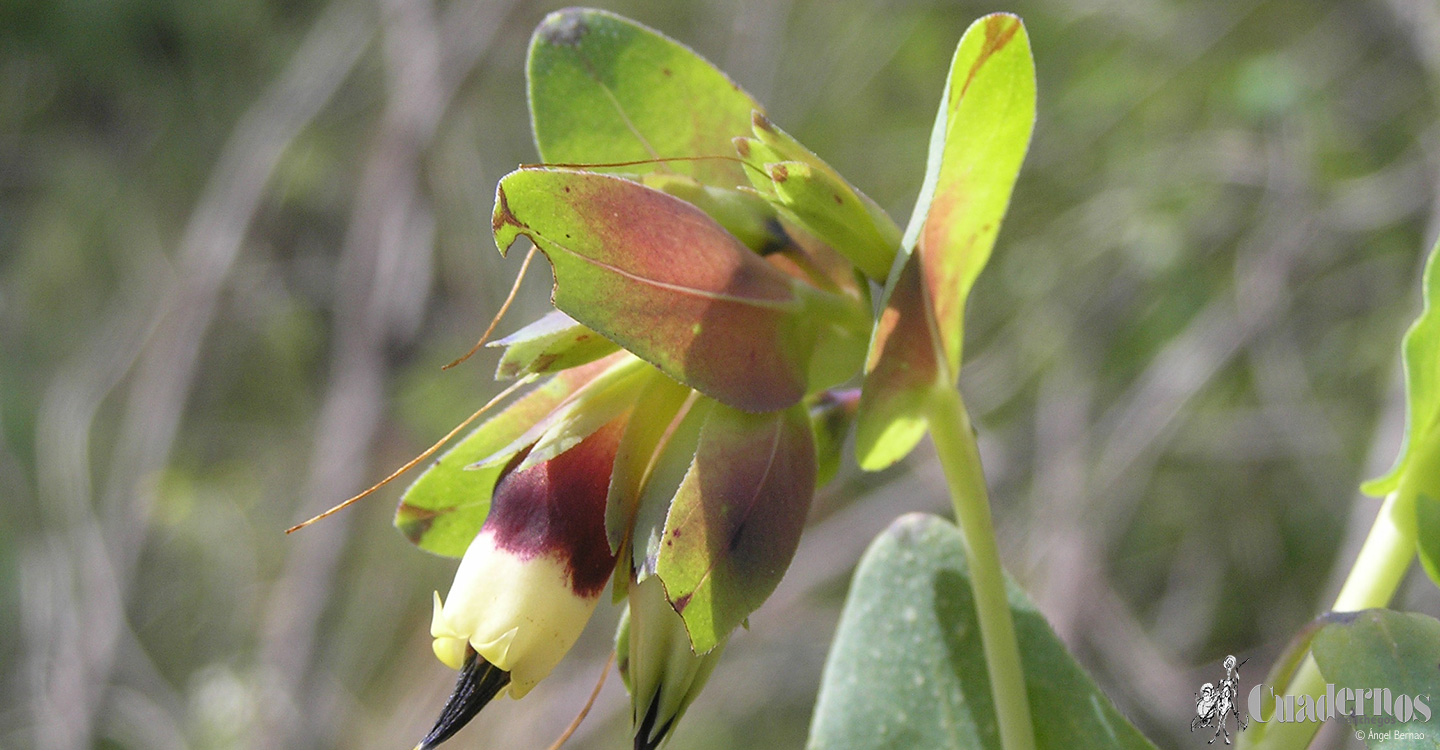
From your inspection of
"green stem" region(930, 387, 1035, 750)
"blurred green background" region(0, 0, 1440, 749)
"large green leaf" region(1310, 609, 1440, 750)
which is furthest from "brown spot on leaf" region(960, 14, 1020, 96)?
"blurred green background" region(0, 0, 1440, 749)

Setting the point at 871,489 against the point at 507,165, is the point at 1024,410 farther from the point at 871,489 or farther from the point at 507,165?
the point at 507,165

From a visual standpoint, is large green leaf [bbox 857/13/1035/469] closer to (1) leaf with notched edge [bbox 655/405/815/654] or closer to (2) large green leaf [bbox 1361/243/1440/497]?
(1) leaf with notched edge [bbox 655/405/815/654]

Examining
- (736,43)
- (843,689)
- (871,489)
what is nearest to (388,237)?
(736,43)

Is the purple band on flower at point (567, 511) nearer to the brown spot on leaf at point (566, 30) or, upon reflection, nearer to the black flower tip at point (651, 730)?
the black flower tip at point (651, 730)

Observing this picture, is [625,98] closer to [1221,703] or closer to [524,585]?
[524,585]

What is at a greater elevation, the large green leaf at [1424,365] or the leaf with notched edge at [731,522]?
the large green leaf at [1424,365]

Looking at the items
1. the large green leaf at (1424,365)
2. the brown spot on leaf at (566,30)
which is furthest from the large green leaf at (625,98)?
the large green leaf at (1424,365)

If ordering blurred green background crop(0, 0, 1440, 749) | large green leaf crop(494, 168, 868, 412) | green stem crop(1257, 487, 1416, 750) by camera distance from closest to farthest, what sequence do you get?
large green leaf crop(494, 168, 868, 412) < green stem crop(1257, 487, 1416, 750) < blurred green background crop(0, 0, 1440, 749)
